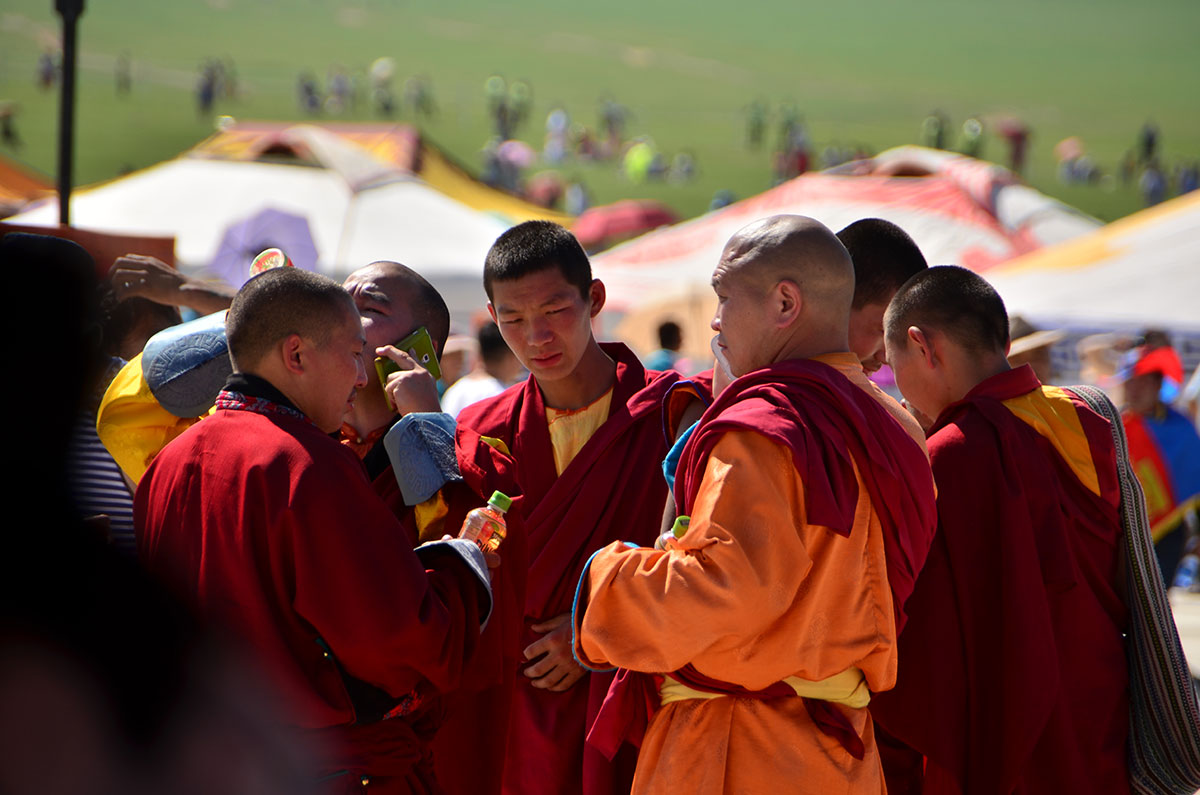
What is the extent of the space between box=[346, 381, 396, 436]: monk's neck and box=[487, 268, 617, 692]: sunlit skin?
0.39 m

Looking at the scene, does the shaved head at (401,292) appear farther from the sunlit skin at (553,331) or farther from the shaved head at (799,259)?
the shaved head at (799,259)

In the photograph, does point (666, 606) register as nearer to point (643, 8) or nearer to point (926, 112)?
point (926, 112)

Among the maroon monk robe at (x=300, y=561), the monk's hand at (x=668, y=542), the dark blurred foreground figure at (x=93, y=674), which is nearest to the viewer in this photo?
the dark blurred foreground figure at (x=93, y=674)

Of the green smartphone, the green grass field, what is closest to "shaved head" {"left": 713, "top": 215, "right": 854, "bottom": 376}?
the green smartphone

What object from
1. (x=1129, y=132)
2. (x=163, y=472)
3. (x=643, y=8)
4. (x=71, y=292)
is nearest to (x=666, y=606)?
(x=163, y=472)

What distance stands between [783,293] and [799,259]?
0.07 metres

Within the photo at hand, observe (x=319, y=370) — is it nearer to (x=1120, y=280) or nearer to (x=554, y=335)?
(x=554, y=335)

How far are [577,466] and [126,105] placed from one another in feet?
137

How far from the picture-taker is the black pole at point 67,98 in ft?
15.1

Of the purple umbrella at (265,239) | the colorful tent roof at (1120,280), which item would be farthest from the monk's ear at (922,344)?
the purple umbrella at (265,239)

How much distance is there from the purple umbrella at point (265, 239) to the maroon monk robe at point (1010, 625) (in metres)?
5.89

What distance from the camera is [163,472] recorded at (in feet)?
6.70

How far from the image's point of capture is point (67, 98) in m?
4.65

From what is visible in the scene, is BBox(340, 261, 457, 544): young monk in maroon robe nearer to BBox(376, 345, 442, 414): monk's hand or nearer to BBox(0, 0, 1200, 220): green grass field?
BBox(376, 345, 442, 414): monk's hand
